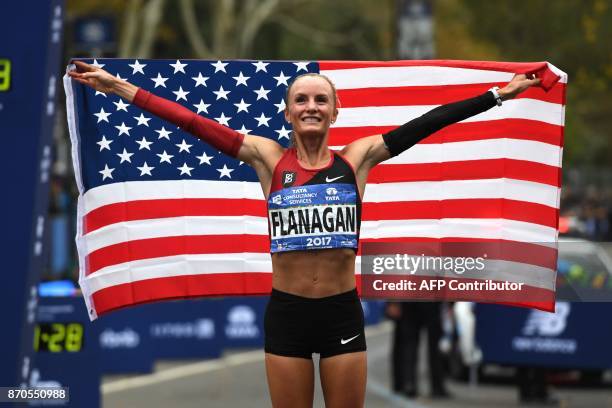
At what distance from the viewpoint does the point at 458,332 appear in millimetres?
20125

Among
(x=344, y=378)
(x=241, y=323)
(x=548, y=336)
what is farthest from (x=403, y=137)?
(x=241, y=323)

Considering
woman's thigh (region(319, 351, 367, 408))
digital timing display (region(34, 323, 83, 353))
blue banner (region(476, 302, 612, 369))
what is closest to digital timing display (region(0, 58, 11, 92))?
woman's thigh (region(319, 351, 367, 408))

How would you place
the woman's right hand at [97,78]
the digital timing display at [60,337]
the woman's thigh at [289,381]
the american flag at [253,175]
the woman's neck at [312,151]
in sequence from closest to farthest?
the woman's thigh at [289,381]
the woman's neck at [312,151]
the woman's right hand at [97,78]
the american flag at [253,175]
the digital timing display at [60,337]

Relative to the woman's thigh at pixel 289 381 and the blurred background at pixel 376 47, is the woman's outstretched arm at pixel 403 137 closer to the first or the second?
the woman's thigh at pixel 289 381

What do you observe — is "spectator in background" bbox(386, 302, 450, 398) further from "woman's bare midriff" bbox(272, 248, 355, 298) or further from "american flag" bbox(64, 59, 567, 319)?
"woman's bare midriff" bbox(272, 248, 355, 298)

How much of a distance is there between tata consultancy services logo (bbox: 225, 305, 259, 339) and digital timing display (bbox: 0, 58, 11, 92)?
1649cm

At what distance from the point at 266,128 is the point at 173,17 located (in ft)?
148

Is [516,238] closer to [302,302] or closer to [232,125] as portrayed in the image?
[232,125]

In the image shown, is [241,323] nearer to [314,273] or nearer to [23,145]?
[23,145]

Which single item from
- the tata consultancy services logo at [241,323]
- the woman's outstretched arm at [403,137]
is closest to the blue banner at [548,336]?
the tata consultancy services logo at [241,323]

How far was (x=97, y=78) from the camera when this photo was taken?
782 centimetres

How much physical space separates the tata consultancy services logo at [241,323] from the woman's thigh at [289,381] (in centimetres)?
1761

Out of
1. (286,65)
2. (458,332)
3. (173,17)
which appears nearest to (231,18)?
(173,17)

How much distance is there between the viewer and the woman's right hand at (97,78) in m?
7.72
